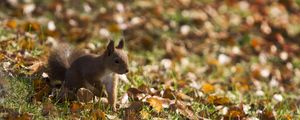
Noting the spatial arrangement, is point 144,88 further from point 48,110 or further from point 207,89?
point 48,110

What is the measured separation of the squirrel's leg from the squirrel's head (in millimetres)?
86

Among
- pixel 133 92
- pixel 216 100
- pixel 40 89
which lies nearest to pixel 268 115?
pixel 216 100

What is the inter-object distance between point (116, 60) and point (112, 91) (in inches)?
8.7

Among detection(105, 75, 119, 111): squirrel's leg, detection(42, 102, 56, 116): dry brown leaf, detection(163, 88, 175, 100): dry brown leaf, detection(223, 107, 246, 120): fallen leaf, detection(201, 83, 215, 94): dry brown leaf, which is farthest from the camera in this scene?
detection(201, 83, 215, 94): dry brown leaf

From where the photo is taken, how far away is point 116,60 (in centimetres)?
536

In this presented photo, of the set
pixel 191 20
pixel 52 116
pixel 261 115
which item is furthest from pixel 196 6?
pixel 52 116

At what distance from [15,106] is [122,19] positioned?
468cm

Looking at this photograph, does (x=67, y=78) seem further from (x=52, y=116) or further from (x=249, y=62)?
(x=249, y=62)

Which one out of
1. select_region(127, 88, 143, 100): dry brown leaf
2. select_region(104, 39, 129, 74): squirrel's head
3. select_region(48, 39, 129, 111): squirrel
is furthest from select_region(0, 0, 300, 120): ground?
select_region(104, 39, 129, 74): squirrel's head

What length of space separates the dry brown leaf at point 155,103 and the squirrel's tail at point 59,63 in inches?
25.6

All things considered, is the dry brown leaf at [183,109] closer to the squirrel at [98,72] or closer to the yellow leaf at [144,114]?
the yellow leaf at [144,114]

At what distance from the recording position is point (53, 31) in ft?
26.7

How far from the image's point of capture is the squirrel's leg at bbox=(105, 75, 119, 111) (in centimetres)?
529

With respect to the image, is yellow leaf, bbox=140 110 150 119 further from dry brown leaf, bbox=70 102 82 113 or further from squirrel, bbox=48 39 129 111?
dry brown leaf, bbox=70 102 82 113
